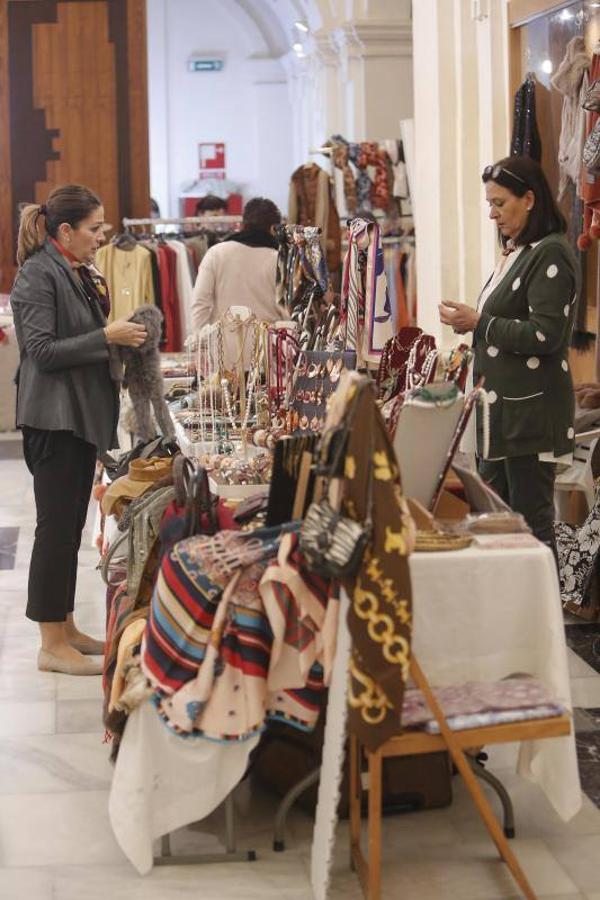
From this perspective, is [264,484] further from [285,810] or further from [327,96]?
[327,96]

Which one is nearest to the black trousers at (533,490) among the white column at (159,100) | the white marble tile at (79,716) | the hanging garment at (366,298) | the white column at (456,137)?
the hanging garment at (366,298)

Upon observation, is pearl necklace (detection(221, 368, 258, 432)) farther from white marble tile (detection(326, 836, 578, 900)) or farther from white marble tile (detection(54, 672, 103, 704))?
white marble tile (detection(326, 836, 578, 900))

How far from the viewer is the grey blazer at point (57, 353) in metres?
4.77

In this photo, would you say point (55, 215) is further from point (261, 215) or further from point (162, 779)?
point (261, 215)

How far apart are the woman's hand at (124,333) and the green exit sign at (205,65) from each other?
57.7 feet

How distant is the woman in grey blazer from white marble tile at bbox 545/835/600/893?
1.98 metres

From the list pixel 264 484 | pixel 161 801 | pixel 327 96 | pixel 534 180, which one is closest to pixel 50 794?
pixel 161 801

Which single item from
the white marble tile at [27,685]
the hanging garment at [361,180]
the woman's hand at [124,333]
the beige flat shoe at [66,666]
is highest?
the hanging garment at [361,180]

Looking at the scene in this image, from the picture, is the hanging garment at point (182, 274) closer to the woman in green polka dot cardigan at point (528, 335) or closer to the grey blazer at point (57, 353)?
the grey blazer at point (57, 353)

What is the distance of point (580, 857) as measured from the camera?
3590 millimetres

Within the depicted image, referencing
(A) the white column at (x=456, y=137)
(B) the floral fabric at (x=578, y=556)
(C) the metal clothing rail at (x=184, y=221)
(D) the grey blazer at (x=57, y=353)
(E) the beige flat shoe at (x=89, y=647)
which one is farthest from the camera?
(C) the metal clothing rail at (x=184, y=221)

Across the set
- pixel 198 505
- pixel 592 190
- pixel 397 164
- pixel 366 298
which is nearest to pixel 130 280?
pixel 397 164

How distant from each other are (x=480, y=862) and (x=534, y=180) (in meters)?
2.09

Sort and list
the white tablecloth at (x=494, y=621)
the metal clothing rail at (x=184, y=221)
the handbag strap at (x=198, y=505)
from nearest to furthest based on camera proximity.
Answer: the white tablecloth at (x=494, y=621)
the handbag strap at (x=198, y=505)
the metal clothing rail at (x=184, y=221)
